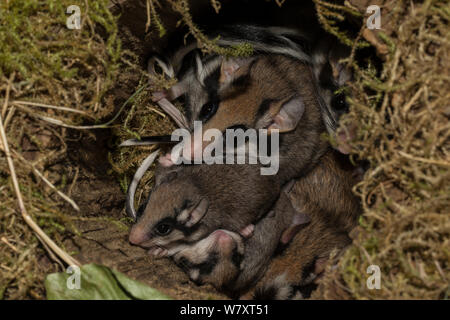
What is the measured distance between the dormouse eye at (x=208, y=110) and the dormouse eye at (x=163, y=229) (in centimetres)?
66

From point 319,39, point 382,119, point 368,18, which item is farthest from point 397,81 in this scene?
point 319,39

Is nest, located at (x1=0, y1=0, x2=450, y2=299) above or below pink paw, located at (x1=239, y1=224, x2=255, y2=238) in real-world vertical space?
above

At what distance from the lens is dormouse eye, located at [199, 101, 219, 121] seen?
296cm

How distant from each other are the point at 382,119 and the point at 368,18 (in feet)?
1.44

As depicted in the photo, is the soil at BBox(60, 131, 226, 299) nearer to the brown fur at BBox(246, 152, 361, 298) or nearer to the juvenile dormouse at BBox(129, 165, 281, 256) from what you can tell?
the juvenile dormouse at BBox(129, 165, 281, 256)

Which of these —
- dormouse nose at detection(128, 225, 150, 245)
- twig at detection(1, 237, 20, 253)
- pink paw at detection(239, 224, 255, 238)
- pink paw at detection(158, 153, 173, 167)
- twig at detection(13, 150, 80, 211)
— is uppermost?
twig at detection(13, 150, 80, 211)

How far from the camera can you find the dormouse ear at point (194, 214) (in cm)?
282

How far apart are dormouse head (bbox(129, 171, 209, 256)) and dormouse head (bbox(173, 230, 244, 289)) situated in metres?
0.07

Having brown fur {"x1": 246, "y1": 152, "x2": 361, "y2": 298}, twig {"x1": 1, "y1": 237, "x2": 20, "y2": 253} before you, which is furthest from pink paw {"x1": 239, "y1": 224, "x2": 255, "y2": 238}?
twig {"x1": 1, "y1": 237, "x2": 20, "y2": 253}

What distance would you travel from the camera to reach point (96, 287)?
206cm

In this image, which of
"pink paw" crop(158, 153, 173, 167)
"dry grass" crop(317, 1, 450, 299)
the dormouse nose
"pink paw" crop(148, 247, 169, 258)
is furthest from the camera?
"pink paw" crop(158, 153, 173, 167)

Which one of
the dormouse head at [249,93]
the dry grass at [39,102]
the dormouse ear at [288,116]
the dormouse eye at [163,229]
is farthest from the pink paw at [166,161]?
the dry grass at [39,102]
